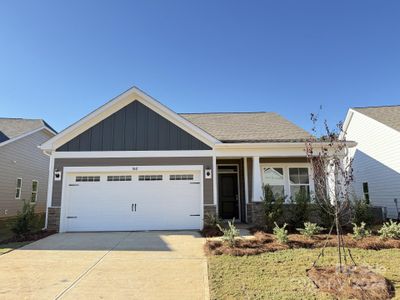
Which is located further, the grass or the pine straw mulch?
the grass

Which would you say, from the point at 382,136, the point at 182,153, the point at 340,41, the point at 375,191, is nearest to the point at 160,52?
the point at 182,153

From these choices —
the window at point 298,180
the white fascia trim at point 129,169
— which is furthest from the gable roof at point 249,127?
the white fascia trim at point 129,169

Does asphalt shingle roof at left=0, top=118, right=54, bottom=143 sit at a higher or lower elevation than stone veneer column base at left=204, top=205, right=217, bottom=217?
higher

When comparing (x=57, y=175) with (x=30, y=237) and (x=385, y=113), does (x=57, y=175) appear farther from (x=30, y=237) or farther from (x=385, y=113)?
(x=385, y=113)

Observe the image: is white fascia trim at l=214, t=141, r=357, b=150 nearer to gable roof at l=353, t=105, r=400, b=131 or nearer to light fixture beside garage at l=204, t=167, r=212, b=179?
light fixture beside garage at l=204, t=167, r=212, b=179

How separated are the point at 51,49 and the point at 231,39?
25.3 feet

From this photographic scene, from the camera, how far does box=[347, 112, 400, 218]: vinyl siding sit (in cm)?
1382

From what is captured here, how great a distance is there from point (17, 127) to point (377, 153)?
68.9ft

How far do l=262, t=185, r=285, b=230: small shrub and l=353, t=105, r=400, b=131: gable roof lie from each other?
8.12 m

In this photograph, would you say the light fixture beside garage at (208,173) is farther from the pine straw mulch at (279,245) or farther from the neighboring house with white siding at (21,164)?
the neighboring house with white siding at (21,164)

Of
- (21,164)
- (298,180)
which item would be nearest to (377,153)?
(298,180)

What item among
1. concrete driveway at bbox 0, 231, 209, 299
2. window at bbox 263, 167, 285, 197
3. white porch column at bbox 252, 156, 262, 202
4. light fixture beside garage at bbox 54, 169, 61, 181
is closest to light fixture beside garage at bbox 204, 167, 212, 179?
white porch column at bbox 252, 156, 262, 202

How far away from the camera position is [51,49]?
11633 mm

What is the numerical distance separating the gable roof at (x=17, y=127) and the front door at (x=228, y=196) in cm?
1124
